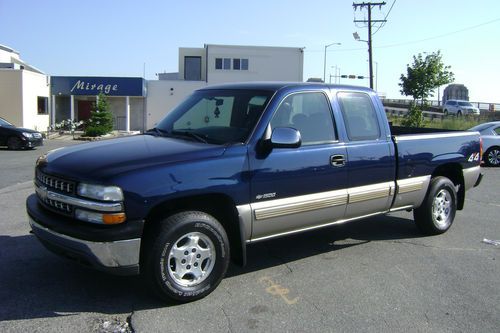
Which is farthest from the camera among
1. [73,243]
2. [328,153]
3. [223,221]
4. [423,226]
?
[423,226]

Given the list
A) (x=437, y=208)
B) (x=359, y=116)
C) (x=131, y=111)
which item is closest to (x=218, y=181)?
(x=359, y=116)

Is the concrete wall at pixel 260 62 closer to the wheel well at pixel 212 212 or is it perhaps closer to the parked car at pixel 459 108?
the parked car at pixel 459 108

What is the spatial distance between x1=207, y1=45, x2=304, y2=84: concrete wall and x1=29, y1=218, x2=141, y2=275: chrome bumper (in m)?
38.7

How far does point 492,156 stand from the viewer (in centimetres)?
1616

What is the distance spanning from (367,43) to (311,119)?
36078 millimetres

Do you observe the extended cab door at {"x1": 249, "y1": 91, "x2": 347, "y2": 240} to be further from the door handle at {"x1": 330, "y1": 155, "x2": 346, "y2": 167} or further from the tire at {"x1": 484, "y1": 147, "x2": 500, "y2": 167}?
the tire at {"x1": 484, "y1": 147, "x2": 500, "y2": 167}

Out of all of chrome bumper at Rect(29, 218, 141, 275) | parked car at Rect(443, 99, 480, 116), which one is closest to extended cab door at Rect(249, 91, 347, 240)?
chrome bumper at Rect(29, 218, 141, 275)

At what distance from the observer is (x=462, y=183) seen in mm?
6980

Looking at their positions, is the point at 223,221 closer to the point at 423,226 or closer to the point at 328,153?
the point at 328,153

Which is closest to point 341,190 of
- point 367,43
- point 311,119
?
point 311,119

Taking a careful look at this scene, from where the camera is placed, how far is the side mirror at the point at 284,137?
4438 millimetres

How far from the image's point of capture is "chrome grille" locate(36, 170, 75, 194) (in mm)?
3943

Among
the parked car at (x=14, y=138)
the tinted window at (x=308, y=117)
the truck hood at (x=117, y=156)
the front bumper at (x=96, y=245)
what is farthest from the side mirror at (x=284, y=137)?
the parked car at (x=14, y=138)

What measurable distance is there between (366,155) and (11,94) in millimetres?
29337
